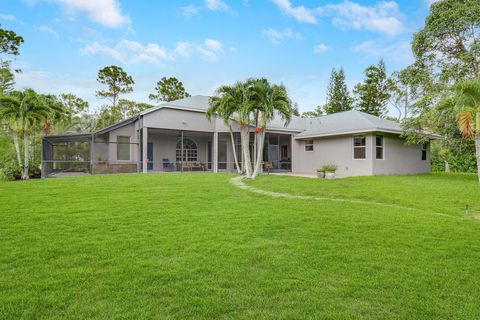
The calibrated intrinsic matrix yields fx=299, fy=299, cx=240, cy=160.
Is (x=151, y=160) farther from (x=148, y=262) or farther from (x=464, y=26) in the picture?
(x=464, y=26)

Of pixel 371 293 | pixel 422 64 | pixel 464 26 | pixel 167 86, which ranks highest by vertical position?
pixel 167 86

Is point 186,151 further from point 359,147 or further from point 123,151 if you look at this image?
point 359,147

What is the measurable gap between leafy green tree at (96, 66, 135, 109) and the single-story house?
15666 millimetres

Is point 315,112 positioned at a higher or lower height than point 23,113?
higher

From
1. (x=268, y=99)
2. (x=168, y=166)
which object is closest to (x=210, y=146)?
(x=168, y=166)

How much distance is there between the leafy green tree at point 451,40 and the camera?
14.6 meters

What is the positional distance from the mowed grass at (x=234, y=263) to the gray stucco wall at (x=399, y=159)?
10.9 metres

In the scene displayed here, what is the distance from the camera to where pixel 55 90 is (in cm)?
3156

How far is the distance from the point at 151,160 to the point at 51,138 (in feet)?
20.1

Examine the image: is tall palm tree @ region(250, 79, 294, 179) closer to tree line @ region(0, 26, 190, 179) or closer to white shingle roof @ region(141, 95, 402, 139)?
white shingle roof @ region(141, 95, 402, 139)

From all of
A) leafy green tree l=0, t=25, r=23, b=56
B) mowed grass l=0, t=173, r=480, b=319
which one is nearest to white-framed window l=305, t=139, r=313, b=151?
mowed grass l=0, t=173, r=480, b=319

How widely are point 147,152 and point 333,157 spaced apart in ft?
40.7

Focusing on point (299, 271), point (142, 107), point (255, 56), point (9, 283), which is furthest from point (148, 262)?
point (142, 107)

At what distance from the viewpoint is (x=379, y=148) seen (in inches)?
683
